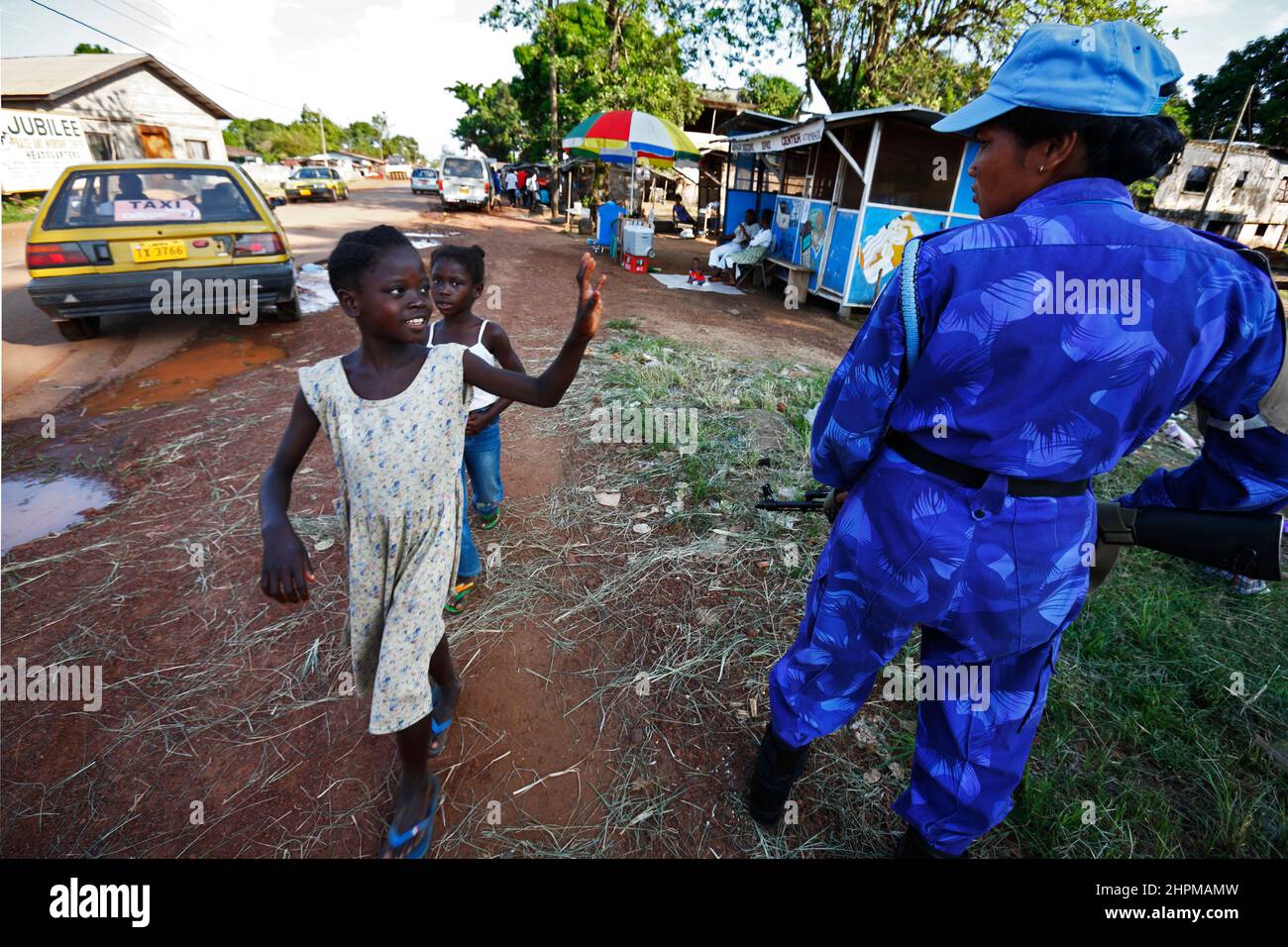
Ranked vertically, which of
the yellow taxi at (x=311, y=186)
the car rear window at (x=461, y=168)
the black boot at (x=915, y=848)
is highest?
the car rear window at (x=461, y=168)

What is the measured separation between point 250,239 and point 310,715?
5.47m

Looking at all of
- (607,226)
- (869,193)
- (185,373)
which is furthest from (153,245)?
(607,226)

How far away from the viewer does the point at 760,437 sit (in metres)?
4.36

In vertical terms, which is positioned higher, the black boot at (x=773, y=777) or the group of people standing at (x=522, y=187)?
the group of people standing at (x=522, y=187)

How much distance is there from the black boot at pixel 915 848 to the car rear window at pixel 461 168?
23.5m

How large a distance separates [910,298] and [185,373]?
620 centimetres

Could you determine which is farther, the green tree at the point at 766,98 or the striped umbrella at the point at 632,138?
the green tree at the point at 766,98

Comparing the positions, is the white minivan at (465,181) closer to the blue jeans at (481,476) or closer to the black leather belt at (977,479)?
the blue jeans at (481,476)

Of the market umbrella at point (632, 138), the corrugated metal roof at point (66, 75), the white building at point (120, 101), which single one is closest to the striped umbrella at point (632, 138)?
the market umbrella at point (632, 138)

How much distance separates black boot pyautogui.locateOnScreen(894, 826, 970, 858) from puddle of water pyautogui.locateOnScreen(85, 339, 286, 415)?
18.7 ft

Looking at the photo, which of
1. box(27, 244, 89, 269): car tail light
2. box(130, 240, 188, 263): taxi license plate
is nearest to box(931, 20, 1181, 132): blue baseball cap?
box(130, 240, 188, 263): taxi license plate

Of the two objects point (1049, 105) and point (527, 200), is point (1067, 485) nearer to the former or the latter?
point (1049, 105)

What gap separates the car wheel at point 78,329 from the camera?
5.80 m
